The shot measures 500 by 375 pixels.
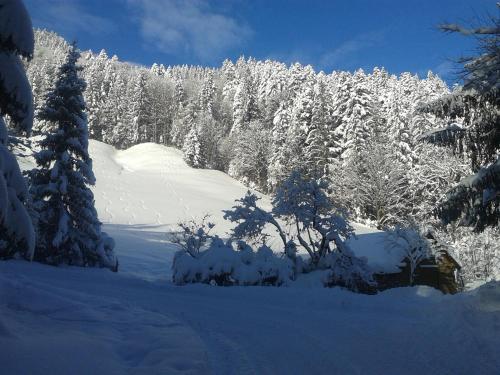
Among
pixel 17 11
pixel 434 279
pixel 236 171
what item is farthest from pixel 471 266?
pixel 236 171

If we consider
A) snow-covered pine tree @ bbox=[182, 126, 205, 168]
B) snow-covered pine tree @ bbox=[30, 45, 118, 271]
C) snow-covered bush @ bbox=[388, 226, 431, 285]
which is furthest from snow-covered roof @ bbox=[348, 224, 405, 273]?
snow-covered pine tree @ bbox=[182, 126, 205, 168]

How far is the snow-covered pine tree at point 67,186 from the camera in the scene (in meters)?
18.8

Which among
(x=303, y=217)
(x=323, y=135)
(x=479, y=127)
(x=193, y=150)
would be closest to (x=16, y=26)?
(x=479, y=127)

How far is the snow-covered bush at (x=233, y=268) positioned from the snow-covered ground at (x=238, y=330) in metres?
3.56

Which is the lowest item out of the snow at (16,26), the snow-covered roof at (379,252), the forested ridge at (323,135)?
the snow-covered roof at (379,252)

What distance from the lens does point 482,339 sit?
7270 mm

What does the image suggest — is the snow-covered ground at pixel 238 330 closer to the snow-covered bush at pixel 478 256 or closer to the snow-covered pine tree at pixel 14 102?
the snow-covered pine tree at pixel 14 102

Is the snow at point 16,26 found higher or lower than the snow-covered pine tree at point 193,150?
lower

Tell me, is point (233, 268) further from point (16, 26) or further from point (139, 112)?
point (139, 112)

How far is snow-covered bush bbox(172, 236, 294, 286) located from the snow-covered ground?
3.56 m

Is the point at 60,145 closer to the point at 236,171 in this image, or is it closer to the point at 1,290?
the point at 1,290

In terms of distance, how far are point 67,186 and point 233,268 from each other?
8.47 m

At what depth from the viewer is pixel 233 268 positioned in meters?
17.4

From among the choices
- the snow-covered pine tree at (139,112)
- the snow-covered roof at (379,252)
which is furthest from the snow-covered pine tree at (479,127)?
the snow-covered pine tree at (139,112)
